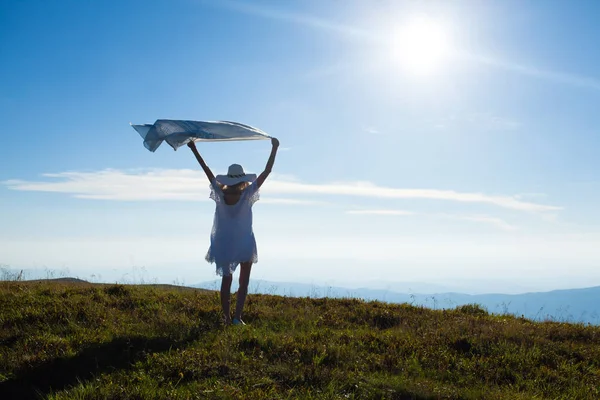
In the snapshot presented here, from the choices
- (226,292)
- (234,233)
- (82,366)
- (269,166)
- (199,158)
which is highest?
(199,158)

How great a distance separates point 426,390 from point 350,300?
6.55m

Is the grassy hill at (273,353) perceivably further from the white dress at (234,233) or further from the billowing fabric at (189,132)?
the billowing fabric at (189,132)

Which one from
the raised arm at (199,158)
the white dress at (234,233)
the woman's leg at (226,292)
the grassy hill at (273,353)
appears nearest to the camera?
the grassy hill at (273,353)

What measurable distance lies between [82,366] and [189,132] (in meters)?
4.86

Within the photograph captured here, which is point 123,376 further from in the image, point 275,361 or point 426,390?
Result: point 426,390

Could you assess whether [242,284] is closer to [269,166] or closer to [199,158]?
[269,166]

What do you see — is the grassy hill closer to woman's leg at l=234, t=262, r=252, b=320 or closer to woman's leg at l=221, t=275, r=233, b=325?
woman's leg at l=221, t=275, r=233, b=325

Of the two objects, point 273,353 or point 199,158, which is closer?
point 273,353

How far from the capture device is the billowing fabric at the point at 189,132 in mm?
9867

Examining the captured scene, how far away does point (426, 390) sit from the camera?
6.64 metres

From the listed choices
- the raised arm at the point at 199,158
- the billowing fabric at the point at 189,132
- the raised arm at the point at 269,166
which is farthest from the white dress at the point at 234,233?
the billowing fabric at the point at 189,132

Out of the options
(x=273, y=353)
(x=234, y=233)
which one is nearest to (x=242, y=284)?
(x=234, y=233)

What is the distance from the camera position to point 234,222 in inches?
384

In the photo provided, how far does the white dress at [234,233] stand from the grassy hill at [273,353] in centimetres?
133
